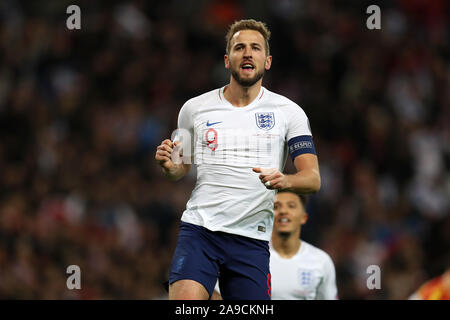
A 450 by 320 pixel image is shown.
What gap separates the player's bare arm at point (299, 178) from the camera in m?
4.70

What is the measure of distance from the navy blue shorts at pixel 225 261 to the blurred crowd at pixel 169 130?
482 cm

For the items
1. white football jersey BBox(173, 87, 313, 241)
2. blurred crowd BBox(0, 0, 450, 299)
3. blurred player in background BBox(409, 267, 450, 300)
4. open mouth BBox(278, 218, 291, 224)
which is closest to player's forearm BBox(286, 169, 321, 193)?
white football jersey BBox(173, 87, 313, 241)

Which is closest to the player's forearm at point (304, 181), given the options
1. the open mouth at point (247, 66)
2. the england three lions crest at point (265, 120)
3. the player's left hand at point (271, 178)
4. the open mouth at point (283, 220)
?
the player's left hand at point (271, 178)

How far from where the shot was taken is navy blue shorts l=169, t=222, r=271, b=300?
5.05m

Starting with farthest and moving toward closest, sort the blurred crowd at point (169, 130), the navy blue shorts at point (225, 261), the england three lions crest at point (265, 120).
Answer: the blurred crowd at point (169, 130)
the england three lions crest at point (265, 120)
the navy blue shorts at point (225, 261)

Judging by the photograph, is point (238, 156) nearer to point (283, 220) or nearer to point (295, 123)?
point (295, 123)

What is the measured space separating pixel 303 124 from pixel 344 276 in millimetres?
5418

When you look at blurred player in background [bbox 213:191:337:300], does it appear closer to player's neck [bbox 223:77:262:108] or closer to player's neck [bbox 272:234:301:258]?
player's neck [bbox 272:234:301:258]

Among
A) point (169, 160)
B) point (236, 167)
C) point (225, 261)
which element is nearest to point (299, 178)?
point (236, 167)

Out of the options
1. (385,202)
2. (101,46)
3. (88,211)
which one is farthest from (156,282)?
(101,46)

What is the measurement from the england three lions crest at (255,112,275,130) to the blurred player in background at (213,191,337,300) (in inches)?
77.6

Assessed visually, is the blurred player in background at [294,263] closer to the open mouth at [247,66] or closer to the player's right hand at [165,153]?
the open mouth at [247,66]

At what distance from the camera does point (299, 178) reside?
4965 millimetres

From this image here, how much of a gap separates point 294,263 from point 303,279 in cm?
18
